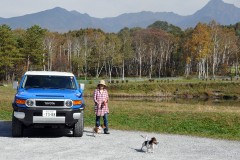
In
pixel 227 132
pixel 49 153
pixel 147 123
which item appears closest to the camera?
pixel 49 153

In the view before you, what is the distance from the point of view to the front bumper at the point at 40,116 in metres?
13.0

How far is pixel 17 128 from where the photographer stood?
44.4ft

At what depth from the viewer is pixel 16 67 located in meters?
83.9

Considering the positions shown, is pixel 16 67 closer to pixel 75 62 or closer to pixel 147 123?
pixel 75 62

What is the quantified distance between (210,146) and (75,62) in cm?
7897

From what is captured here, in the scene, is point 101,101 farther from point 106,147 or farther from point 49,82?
point 106,147

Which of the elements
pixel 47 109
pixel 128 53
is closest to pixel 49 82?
pixel 47 109

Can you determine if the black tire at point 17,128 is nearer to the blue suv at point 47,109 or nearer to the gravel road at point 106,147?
the blue suv at point 47,109

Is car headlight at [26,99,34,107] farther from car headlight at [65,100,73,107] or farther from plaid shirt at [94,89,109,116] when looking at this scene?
plaid shirt at [94,89,109,116]

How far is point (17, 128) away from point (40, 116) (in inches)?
44.9

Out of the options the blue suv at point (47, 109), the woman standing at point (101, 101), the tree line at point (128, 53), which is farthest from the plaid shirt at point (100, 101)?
the tree line at point (128, 53)

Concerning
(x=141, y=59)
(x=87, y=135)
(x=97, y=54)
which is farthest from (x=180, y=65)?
(x=87, y=135)

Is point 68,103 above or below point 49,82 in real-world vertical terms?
below

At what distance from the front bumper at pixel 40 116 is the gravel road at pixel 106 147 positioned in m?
0.60
